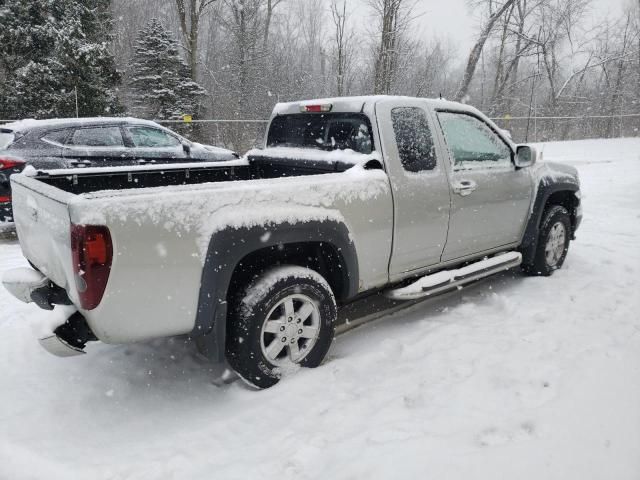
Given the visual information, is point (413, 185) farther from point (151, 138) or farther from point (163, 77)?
point (163, 77)

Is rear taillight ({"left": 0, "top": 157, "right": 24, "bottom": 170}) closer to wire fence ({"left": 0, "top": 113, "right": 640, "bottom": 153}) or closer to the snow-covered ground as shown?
the snow-covered ground

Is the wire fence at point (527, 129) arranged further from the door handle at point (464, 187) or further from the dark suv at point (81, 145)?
the door handle at point (464, 187)

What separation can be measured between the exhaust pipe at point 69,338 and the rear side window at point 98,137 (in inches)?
231

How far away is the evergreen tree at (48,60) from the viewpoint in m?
16.3

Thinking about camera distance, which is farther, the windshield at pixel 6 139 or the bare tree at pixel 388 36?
the bare tree at pixel 388 36

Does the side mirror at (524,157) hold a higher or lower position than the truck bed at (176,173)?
higher

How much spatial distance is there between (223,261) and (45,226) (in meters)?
1.04

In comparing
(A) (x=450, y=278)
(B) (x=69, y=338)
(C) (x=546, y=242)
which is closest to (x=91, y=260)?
(B) (x=69, y=338)

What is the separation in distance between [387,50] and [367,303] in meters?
16.0

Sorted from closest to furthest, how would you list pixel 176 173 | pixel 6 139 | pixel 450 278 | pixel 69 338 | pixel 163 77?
pixel 69 338 → pixel 450 278 → pixel 176 173 → pixel 6 139 → pixel 163 77

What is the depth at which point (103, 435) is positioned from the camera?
2.75m

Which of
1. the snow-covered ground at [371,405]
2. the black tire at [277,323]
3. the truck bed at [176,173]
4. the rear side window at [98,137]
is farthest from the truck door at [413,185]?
the rear side window at [98,137]

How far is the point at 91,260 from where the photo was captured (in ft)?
7.88

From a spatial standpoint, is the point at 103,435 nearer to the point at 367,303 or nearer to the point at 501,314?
the point at 367,303
